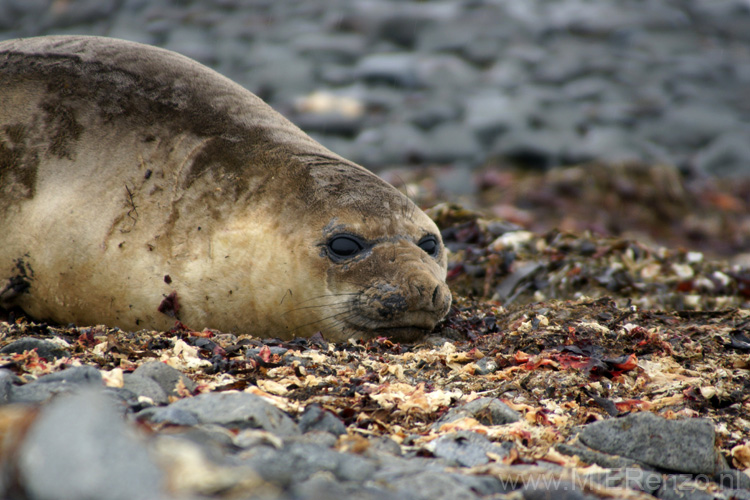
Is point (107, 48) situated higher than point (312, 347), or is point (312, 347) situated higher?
point (107, 48)

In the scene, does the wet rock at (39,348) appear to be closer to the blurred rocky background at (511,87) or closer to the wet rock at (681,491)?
the wet rock at (681,491)

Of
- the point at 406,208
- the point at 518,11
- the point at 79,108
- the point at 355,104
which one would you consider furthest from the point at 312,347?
the point at 518,11

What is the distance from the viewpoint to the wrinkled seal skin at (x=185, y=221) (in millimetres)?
3586

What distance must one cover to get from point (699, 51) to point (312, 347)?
1117 centimetres

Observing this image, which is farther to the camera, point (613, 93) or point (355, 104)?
point (613, 93)

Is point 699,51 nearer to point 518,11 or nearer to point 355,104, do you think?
point 518,11

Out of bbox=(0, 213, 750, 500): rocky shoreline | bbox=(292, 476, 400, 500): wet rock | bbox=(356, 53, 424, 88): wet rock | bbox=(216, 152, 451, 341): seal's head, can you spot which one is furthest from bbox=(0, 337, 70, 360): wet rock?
bbox=(356, 53, 424, 88): wet rock

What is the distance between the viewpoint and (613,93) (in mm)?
10977

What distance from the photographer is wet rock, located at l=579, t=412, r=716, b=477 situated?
7.06 feet

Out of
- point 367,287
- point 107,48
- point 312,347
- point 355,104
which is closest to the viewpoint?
point 312,347

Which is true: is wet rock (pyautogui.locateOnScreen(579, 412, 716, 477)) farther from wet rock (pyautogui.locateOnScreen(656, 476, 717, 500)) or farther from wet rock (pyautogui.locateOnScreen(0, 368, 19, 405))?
wet rock (pyautogui.locateOnScreen(0, 368, 19, 405))

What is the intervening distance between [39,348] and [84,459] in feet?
5.57

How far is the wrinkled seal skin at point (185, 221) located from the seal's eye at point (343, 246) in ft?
0.07

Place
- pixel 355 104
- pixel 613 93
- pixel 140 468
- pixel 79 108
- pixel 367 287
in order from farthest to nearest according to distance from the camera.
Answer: pixel 613 93, pixel 355 104, pixel 79 108, pixel 367 287, pixel 140 468
